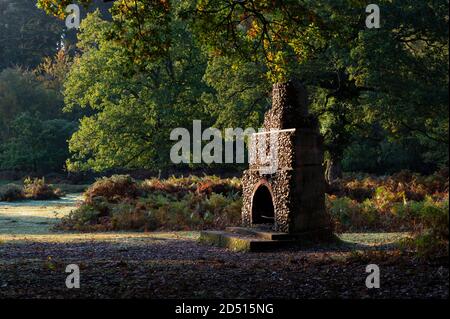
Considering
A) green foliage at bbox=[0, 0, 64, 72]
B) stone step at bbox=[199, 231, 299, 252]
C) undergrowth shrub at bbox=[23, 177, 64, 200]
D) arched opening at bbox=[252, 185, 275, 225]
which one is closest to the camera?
stone step at bbox=[199, 231, 299, 252]

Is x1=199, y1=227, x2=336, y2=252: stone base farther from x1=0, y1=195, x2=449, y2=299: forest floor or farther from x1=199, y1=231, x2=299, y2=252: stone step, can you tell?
x1=0, y1=195, x2=449, y2=299: forest floor

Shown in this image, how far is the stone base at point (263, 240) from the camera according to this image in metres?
12.9

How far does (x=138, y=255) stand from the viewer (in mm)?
12414

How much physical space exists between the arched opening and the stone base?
773 millimetres

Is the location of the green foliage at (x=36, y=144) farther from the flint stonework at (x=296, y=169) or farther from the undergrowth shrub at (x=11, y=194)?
the flint stonework at (x=296, y=169)

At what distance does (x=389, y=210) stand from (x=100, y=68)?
19.8 metres

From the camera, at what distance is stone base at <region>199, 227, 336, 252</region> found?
12.9m

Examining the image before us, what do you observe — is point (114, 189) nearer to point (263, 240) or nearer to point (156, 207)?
point (156, 207)

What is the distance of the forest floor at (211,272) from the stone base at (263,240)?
0.35 metres

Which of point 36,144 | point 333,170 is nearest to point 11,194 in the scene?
point 36,144

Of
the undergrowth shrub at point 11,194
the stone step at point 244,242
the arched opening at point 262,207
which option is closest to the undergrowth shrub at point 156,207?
the arched opening at point 262,207

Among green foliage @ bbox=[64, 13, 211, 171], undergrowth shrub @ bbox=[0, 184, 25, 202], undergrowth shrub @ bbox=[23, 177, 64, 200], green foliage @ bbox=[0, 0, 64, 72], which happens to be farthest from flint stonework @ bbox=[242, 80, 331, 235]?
green foliage @ bbox=[0, 0, 64, 72]
